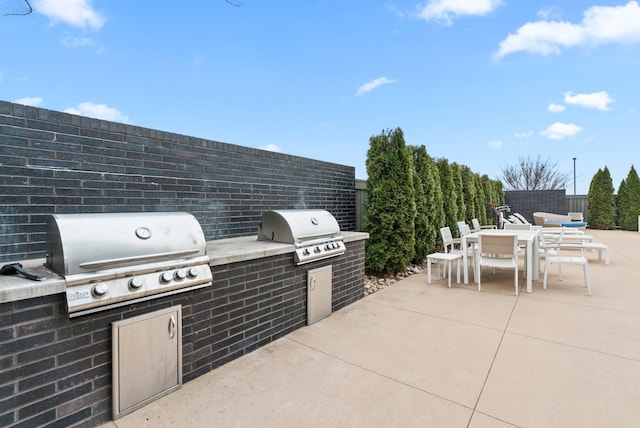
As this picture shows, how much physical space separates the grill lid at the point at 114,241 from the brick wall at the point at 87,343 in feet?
0.76

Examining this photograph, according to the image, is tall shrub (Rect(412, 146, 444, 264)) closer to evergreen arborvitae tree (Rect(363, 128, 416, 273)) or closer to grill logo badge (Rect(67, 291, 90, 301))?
evergreen arborvitae tree (Rect(363, 128, 416, 273))

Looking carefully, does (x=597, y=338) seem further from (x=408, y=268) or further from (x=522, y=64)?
(x=522, y=64)

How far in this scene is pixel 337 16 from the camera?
199 inches

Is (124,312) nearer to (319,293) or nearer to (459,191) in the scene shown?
(319,293)

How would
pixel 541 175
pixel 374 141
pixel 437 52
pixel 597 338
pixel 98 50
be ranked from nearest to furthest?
pixel 597 338 → pixel 98 50 → pixel 374 141 → pixel 437 52 → pixel 541 175

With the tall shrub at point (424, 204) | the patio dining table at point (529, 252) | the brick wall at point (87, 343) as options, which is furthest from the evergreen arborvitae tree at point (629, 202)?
the brick wall at point (87, 343)

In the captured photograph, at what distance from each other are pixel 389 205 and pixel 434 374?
3400 mm

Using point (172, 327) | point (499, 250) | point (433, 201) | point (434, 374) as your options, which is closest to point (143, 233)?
point (172, 327)

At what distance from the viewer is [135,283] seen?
6.04 ft

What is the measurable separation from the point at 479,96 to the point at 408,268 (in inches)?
297

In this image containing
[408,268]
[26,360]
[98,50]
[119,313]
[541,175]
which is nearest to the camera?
[26,360]

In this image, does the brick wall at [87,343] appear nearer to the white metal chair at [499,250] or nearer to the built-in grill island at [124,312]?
the built-in grill island at [124,312]

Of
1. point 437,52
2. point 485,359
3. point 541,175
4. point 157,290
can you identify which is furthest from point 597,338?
point 541,175

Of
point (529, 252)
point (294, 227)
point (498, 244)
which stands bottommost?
point (529, 252)
